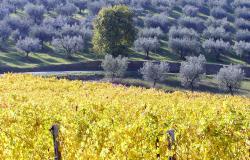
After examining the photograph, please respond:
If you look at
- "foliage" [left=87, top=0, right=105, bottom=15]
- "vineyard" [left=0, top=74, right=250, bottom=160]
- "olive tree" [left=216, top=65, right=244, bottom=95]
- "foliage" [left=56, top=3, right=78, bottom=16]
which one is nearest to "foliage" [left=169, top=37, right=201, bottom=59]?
"olive tree" [left=216, top=65, right=244, bottom=95]

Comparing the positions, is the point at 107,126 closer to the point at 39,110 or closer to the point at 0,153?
the point at 0,153

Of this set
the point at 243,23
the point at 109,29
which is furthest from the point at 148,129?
the point at 243,23

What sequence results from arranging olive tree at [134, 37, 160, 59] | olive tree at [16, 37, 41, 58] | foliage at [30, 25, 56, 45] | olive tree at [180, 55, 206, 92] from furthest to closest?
foliage at [30, 25, 56, 45] → olive tree at [134, 37, 160, 59] → olive tree at [16, 37, 41, 58] → olive tree at [180, 55, 206, 92]

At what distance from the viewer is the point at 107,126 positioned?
17.8 m

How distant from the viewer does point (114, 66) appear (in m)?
77.4

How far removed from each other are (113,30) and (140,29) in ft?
108

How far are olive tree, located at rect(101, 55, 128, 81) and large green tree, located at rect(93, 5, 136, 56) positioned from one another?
15.2 feet

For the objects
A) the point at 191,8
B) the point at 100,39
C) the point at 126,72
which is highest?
the point at 191,8

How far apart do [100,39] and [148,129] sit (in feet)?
222

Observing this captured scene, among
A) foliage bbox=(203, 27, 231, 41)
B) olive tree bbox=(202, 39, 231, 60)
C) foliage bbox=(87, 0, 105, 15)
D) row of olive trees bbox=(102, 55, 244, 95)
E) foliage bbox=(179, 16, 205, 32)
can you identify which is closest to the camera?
row of olive trees bbox=(102, 55, 244, 95)

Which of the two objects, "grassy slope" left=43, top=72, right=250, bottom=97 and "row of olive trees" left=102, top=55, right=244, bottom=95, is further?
"grassy slope" left=43, top=72, right=250, bottom=97

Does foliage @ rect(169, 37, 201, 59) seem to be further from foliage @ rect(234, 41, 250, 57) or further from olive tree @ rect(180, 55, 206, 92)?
olive tree @ rect(180, 55, 206, 92)

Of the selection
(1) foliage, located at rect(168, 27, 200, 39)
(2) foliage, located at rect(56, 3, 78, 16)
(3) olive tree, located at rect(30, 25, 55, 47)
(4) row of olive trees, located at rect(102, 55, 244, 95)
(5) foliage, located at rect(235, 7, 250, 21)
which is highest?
(5) foliage, located at rect(235, 7, 250, 21)

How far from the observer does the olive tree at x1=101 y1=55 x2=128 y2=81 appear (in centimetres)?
7762
